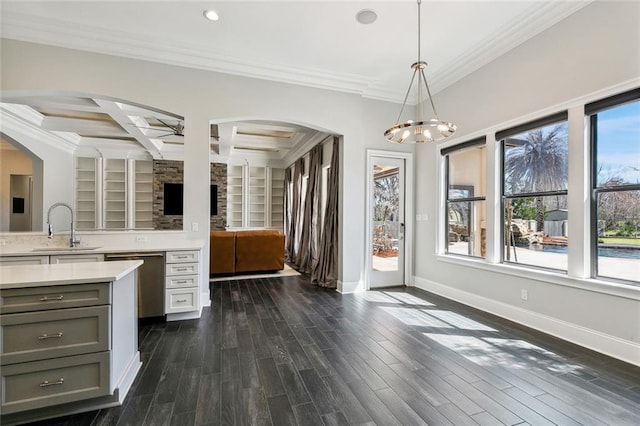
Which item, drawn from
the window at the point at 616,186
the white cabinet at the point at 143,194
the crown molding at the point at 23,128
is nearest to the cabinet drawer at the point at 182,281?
the window at the point at 616,186

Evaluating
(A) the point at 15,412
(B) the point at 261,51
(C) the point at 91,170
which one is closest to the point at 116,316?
(A) the point at 15,412

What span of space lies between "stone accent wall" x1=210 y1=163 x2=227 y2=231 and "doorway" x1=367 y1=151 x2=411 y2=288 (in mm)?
5662

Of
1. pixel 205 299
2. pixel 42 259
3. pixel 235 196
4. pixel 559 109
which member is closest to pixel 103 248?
pixel 42 259

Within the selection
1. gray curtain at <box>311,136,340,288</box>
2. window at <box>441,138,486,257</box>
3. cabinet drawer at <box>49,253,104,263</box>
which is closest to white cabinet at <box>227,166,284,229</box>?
gray curtain at <box>311,136,340,288</box>

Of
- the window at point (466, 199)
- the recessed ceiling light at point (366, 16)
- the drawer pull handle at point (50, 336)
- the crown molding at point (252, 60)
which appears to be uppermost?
the recessed ceiling light at point (366, 16)

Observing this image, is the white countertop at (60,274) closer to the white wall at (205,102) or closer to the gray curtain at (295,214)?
the white wall at (205,102)

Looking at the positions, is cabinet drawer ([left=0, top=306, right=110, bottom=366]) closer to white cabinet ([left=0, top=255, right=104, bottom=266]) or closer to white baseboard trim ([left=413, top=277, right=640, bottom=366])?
white cabinet ([left=0, top=255, right=104, bottom=266])

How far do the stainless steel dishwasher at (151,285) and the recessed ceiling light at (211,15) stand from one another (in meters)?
2.79

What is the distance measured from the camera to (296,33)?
3.47 m

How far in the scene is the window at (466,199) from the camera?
4.12 meters

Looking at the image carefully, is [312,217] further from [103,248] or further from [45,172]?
[45,172]

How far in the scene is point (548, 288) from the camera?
312 centimetres

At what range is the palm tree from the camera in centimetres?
314

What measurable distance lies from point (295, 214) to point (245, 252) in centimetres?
255
